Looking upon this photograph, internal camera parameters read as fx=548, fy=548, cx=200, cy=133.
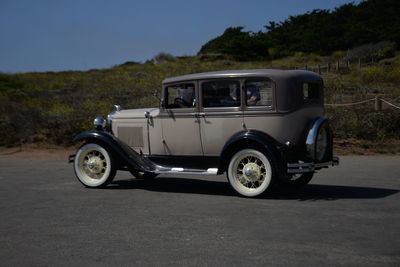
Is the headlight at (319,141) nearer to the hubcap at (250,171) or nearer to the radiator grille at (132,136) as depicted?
the hubcap at (250,171)

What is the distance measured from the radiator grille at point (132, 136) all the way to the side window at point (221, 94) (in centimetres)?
154

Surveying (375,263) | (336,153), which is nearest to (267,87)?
(375,263)

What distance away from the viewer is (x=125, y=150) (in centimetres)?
944

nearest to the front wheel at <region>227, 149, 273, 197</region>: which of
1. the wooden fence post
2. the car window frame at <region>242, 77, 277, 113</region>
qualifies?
the car window frame at <region>242, 77, 277, 113</region>

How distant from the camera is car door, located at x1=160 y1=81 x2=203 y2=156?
352 inches

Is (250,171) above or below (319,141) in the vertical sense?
below

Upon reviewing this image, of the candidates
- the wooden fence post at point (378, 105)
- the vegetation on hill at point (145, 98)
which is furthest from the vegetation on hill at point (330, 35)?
the wooden fence post at point (378, 105)

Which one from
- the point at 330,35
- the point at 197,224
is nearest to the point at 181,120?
the point at 197,224

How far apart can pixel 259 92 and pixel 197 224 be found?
2832 mm

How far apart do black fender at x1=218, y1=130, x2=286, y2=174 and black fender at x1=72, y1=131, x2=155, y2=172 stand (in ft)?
4.84

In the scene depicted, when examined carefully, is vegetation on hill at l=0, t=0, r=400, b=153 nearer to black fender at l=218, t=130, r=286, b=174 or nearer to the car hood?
the car hood

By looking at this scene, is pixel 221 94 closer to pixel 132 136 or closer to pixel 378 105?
pixel 132 136

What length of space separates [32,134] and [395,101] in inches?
491

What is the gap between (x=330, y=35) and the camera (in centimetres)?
6431
